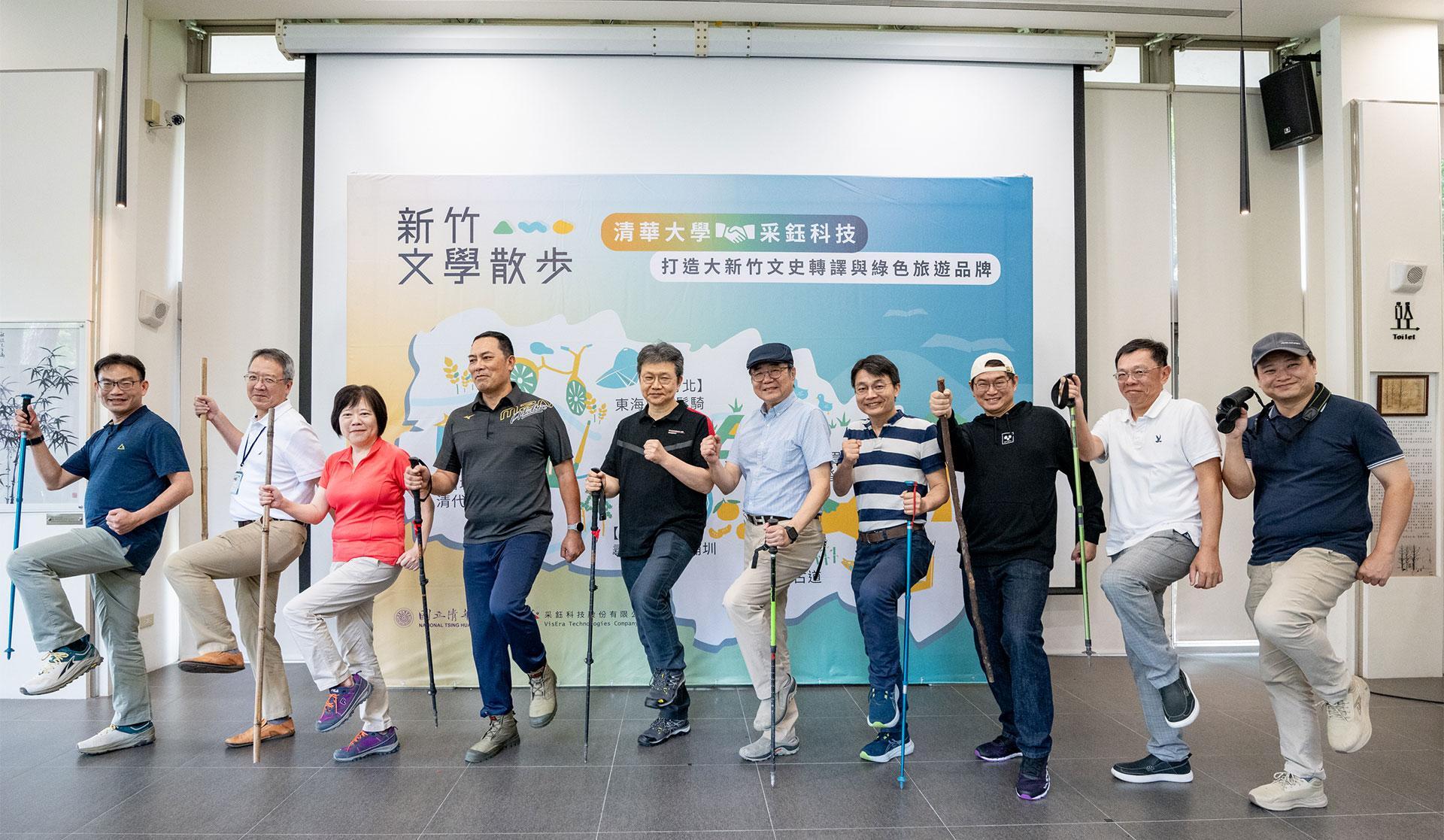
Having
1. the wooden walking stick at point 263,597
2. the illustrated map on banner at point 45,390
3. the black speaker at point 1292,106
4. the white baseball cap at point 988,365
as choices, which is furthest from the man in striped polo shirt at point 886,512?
the illustrated map on banner at point 45,390

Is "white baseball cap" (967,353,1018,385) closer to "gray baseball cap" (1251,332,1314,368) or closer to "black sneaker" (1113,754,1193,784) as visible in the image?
"gray baseball cap" (1251,332,1314,368)

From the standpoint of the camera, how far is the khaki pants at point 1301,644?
9.61ft

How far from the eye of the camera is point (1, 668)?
4.38 metres

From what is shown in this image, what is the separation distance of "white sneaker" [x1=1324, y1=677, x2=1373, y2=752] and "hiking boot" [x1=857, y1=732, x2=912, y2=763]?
4.97 feet

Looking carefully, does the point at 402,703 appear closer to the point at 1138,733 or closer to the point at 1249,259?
the point at 1138,733

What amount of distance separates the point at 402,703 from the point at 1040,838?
10.2ft

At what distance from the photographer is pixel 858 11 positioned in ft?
16.2

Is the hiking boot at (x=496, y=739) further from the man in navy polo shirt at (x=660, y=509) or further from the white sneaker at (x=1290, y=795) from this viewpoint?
the white sneaker at (x=1290, y=795)

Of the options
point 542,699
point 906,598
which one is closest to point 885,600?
point 906,598

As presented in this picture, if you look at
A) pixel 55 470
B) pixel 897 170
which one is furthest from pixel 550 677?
pixel 897 170

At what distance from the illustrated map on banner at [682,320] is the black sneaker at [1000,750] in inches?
47.6

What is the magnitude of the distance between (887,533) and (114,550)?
3269 mm

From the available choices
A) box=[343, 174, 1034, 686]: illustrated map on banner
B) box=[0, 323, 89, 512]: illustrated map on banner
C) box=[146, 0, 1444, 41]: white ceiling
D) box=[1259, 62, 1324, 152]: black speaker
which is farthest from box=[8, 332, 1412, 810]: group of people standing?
box=[1259, 62, 1324, 152]: black speaker

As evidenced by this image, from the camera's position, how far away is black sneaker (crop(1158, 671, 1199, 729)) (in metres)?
3.17
